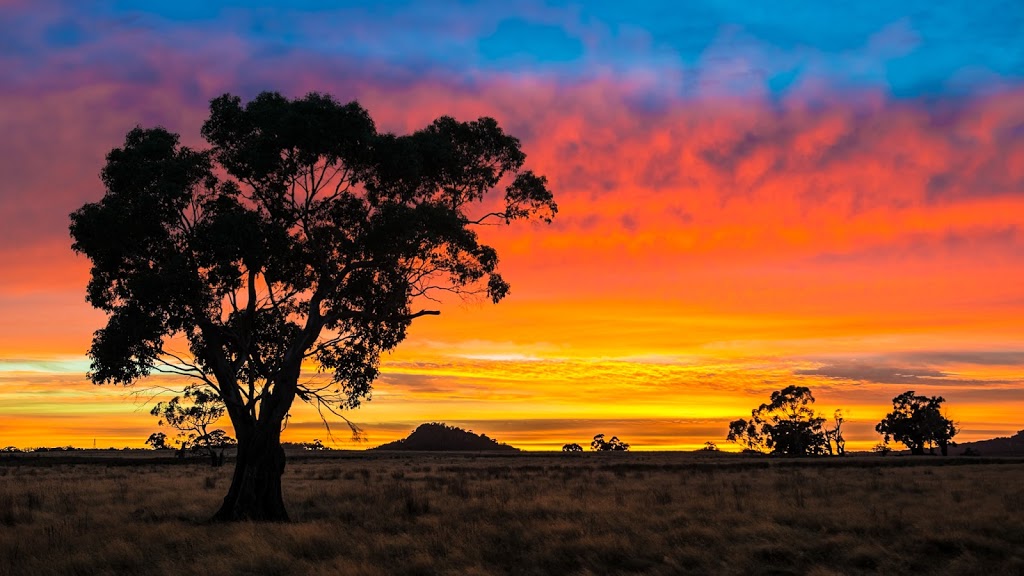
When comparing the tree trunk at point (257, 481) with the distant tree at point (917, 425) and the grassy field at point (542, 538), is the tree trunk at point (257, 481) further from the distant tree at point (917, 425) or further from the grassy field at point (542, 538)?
the distant tree at point (917, 425)

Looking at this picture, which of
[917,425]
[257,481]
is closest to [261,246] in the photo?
[257,481]

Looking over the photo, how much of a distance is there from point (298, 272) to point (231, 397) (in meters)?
4.57

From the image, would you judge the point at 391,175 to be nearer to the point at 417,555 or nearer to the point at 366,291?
the point at 366,291

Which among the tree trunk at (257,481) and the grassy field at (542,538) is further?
the tree trunk at (257,481)

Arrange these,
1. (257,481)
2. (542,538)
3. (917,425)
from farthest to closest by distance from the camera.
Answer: (917,425) < (257,481) < (542,538)

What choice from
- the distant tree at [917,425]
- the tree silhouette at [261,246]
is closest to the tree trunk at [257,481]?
the tree silhouette at [261,246]

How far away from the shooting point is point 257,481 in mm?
25422

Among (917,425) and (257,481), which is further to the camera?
(917,425)

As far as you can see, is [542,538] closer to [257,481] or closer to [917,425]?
[257,481]

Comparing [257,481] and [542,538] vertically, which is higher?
[257,481]

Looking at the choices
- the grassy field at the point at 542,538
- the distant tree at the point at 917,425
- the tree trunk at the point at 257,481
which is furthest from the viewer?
the distant tree at the point at 917,425

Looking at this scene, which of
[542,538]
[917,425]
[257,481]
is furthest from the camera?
[917,425]

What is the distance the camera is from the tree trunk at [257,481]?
82.4 ft

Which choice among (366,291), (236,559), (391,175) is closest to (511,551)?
(236,559)
